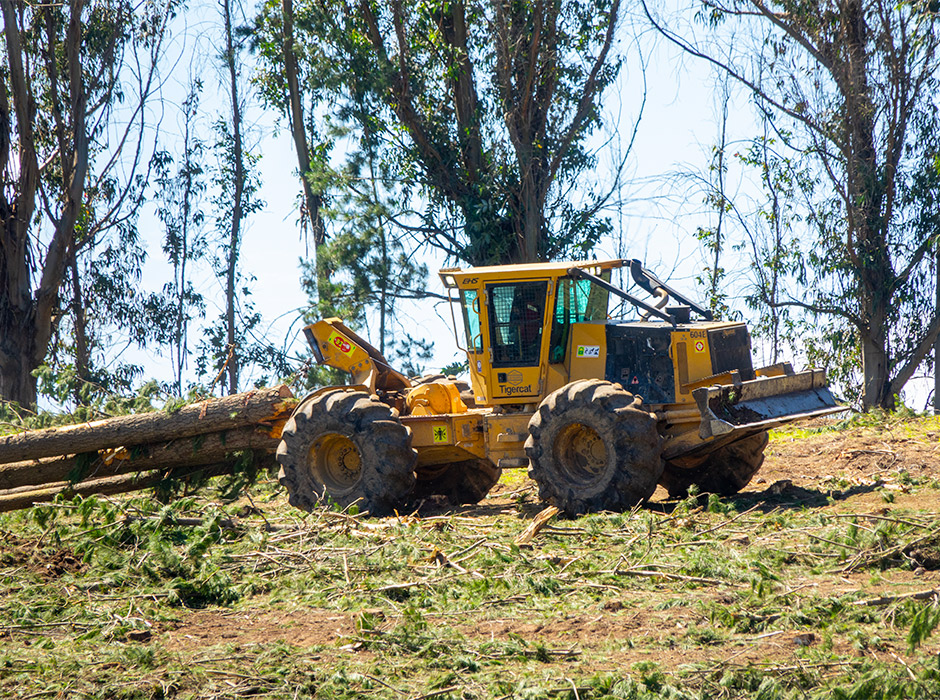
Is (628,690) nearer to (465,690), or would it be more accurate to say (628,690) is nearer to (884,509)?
(465,690)

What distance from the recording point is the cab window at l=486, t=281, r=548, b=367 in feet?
36.8

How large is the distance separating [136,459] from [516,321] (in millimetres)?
A: 4591

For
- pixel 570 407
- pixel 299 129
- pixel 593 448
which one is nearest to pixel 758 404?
pixel 593 448

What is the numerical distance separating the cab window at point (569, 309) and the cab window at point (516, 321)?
0.17 m

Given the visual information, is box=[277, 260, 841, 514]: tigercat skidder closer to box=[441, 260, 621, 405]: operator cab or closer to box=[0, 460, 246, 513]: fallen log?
box=[441, 260, 621, 405]: operator cab

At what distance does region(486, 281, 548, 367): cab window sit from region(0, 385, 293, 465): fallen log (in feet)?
8.41

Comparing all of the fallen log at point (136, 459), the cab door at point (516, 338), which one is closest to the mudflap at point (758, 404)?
the cab door at point (516, 338)

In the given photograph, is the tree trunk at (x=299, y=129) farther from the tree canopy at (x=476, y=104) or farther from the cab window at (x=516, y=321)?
the cab window at (x=516, y=321)

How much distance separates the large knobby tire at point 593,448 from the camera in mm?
9812

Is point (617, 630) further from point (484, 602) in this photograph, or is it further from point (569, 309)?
point (569, 309)

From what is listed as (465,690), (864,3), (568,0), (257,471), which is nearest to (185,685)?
(465,690)

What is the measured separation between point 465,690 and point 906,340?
21.2 meters

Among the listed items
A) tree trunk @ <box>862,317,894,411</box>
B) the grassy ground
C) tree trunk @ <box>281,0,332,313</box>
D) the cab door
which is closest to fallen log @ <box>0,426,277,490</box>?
the grassy ground

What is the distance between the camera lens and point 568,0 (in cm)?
2431
